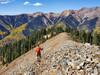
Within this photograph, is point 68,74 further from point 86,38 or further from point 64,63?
point 86,38

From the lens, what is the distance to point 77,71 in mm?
34875

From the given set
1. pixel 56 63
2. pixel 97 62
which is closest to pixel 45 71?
pixel 56 63

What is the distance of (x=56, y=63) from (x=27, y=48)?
14951cm

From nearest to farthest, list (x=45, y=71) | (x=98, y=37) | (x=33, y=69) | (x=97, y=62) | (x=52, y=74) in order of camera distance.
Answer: (x=97, y=62) < (x=52, y=74) < (x=45, y=71) < (x=33, y=69) < (x=98, y=37)

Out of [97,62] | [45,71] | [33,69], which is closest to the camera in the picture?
[97,62]

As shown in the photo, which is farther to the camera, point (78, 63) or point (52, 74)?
point (52, 74)

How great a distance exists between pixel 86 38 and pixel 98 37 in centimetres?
851

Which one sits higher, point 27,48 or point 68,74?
point 68,74

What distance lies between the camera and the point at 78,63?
36.7 m

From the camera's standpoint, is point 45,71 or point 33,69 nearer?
point 45,71

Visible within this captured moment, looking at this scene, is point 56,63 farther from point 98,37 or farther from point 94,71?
point 98,37

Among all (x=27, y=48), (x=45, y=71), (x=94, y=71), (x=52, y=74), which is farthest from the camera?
(x=27, y=48)

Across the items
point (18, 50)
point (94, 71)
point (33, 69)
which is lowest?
point (18, 50)

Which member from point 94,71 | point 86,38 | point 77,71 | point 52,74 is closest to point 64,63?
point 52,74
